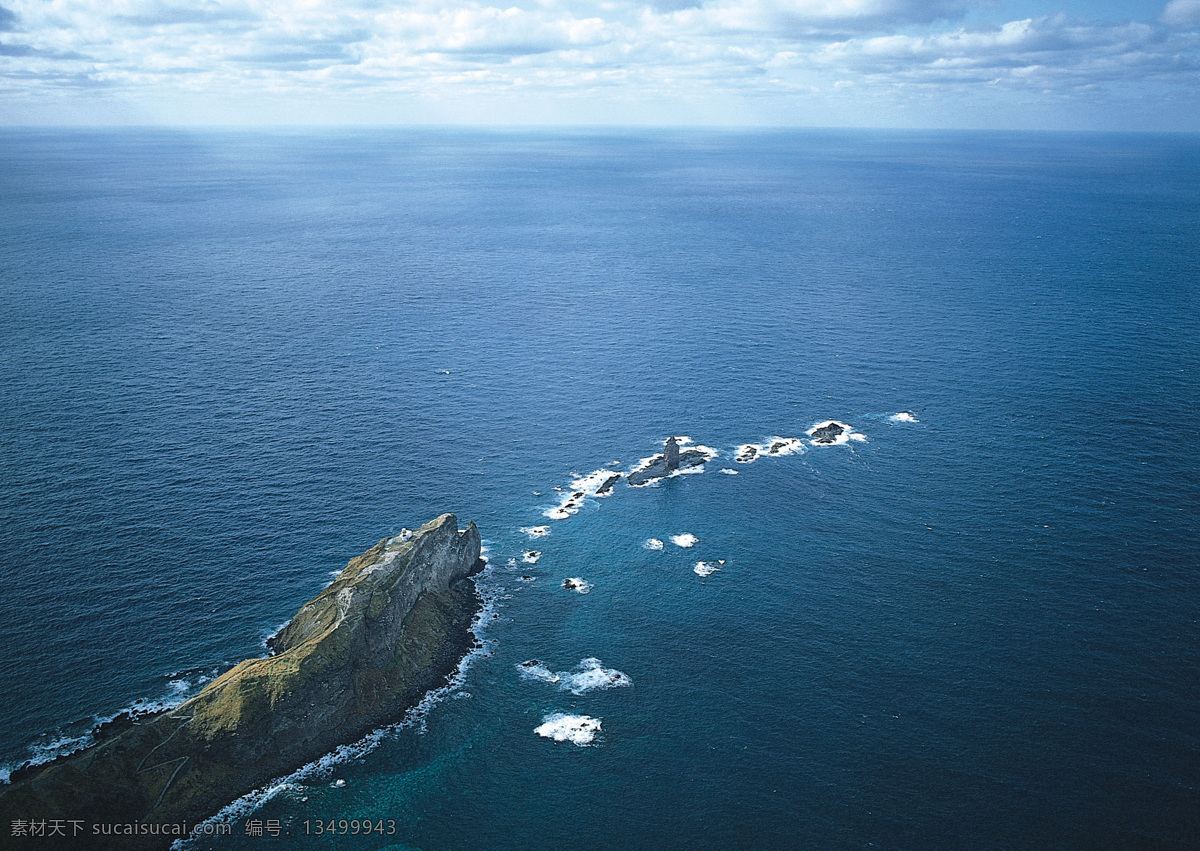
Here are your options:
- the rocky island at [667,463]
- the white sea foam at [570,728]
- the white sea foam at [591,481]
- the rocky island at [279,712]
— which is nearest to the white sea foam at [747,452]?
the rocky island at [667,463]

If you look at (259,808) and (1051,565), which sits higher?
(1051,565)

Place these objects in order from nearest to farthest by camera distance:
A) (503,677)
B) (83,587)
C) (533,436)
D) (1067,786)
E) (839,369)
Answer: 1. (1067,786)
2. (503,677)
3. (83,587)
4. (533,436)
5. (839,369)

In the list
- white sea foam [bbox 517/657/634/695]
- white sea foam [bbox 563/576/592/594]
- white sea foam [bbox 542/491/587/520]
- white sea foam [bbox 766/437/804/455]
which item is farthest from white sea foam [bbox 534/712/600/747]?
white sea foam [bbox 766/437/804/455]

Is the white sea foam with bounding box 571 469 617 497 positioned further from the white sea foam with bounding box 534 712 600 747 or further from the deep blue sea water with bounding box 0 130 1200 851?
the white sea foam with bounding box 534 712 600 747

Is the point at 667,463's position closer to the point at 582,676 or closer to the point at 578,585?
the point at 578,585

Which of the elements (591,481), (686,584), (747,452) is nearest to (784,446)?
(747,452)

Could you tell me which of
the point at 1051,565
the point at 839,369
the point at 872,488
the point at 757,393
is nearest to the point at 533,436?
the point at 757,393

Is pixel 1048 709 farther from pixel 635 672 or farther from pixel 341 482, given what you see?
pixel 341 482
